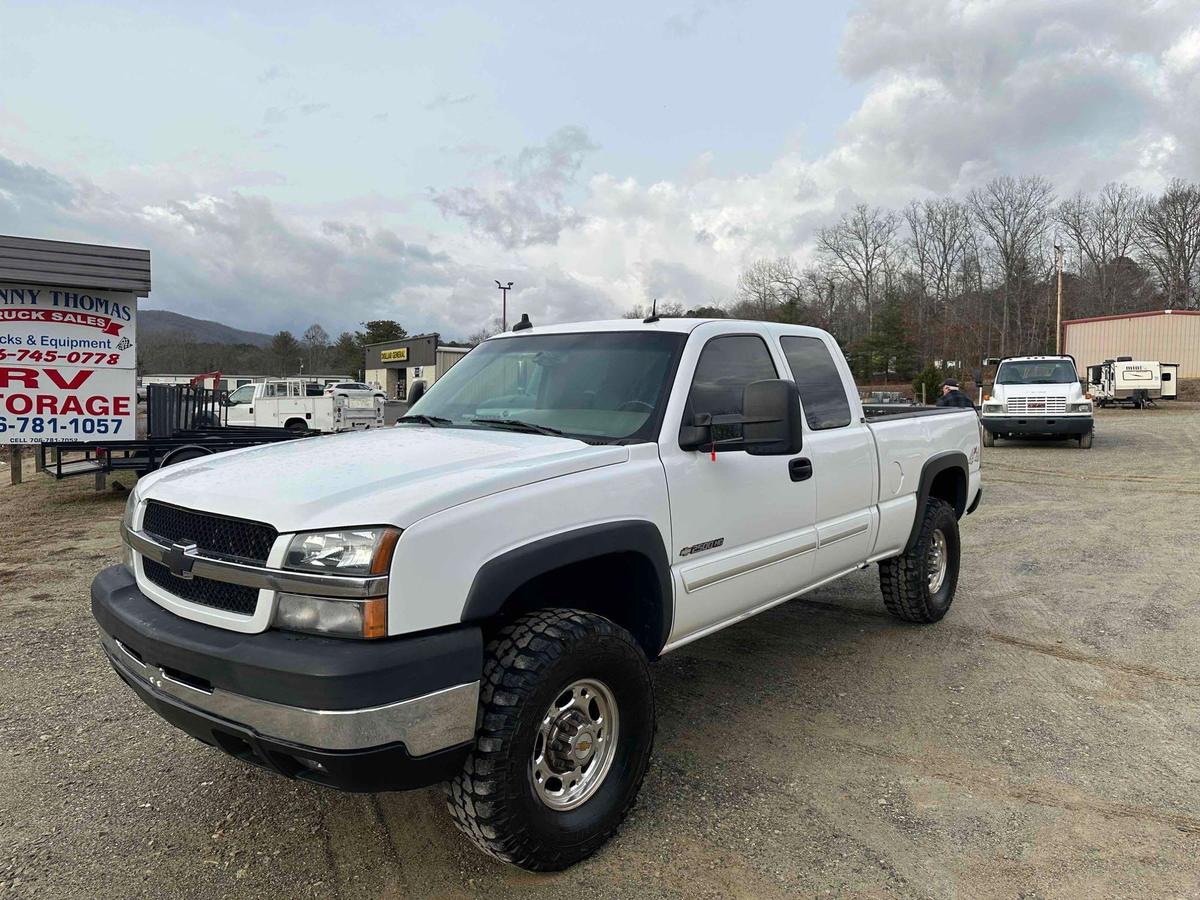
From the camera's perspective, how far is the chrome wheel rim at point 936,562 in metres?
5.41

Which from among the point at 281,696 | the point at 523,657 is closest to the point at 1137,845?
the point at 523,657

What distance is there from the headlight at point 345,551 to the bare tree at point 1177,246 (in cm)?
7104

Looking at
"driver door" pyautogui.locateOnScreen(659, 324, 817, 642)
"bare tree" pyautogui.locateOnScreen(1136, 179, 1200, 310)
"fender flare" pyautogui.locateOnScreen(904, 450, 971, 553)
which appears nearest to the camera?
"driver door" pyautogui.locateOnScreen(659, 324, 817, 642)

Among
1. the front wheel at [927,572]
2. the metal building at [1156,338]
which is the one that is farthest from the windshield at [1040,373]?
the metal building at [1156,338]

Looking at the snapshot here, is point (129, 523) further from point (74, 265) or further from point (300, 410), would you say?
point (300, 410)

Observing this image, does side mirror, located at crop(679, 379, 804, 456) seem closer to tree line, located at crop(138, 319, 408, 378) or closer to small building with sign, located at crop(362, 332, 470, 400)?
small building with sign, located at crop(362, 332, 470, 400)

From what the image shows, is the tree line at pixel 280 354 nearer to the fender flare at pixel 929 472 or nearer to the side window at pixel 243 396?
the side window at pixel 243 396

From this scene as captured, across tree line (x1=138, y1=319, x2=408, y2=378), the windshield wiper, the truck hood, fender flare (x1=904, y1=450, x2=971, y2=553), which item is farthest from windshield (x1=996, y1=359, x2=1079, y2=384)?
tree line (x1=138, y1=319, x2=408, y2=378)

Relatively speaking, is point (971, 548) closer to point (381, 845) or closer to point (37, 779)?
point (381, 845)

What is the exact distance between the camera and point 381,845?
2.93 meters

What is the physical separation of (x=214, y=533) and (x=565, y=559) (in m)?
1.13

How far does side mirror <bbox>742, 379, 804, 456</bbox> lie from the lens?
311cm

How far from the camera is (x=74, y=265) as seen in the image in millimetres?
10523

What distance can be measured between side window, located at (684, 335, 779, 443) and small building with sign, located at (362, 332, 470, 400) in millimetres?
58253
